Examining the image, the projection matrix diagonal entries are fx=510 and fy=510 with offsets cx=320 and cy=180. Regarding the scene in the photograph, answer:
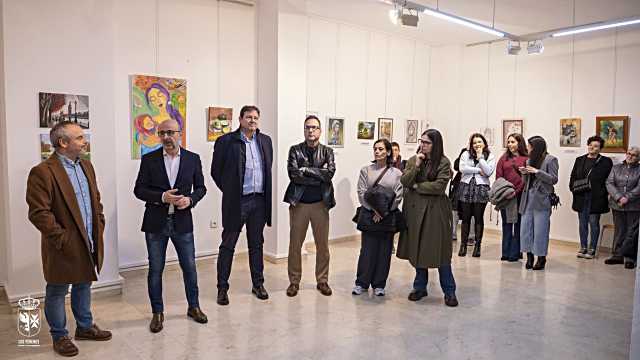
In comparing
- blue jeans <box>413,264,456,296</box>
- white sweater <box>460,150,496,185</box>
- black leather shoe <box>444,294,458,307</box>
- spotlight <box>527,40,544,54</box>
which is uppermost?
spotlight <box>527,40,544,54</box>

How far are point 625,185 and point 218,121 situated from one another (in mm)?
5756

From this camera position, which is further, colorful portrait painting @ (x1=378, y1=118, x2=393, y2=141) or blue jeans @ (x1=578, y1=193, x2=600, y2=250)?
colorful portrait painting @ (x1=378, y1=118, x2=393, y2=141)

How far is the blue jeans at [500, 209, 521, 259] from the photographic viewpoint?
23.9 ft

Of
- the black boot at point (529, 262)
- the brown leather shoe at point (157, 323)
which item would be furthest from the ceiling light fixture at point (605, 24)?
the brown leather shoe at point (157, 323)

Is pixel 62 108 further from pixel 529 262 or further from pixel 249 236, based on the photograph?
pixel 529 262

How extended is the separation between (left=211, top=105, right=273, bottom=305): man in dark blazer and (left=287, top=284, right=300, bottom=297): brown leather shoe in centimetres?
56

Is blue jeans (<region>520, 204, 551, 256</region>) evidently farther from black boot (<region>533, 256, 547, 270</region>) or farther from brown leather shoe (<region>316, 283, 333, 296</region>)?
brown leather shoe (<region>316, 283, 333, 296</region>)

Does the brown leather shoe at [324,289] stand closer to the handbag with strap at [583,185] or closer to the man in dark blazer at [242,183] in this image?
the man in dark blazer at [242,183]

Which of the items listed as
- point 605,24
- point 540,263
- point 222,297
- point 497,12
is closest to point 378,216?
point 222,297

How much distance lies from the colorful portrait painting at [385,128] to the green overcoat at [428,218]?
13.0ft

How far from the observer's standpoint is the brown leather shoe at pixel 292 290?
5480mm

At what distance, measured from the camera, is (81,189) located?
3.90 meters

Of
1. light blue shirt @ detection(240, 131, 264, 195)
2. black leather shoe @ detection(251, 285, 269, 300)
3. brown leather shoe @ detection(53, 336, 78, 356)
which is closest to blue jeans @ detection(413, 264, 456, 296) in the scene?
black leather shoe @ detection(251, 285, 269, 300)

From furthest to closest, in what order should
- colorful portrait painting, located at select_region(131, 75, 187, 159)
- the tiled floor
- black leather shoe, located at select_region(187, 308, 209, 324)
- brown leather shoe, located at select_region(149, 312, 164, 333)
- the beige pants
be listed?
colorful portrait painting, located at select_region(131, 75, 187, 159)
the beige pants
black leather shoe, located at select_region(187, 308, 209, 324)
brown leather shoe, located at select_region(149, 312, 164, 333)
the tiled floor
